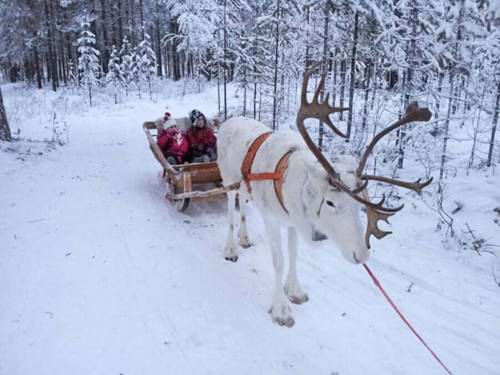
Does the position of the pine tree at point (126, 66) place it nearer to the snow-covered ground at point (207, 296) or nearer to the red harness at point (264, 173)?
the snow-covered ground at point (207, 296)

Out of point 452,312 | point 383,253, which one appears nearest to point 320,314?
point 452,312

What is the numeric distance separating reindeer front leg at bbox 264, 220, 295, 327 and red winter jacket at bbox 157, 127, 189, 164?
3956mm

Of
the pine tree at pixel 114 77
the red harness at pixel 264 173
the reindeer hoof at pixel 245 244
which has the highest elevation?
the pine tree at pixel 114 77

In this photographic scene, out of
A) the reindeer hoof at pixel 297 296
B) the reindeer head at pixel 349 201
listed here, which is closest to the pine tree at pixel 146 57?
the reindeer hoof at pixel 297 296

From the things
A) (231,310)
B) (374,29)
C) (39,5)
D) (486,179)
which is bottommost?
(231,310)

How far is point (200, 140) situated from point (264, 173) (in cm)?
424

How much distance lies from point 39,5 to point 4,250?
90.5ft

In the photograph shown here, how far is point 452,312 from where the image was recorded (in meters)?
3.86

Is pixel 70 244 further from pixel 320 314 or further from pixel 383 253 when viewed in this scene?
pixel 383 253

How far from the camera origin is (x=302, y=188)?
125 inches

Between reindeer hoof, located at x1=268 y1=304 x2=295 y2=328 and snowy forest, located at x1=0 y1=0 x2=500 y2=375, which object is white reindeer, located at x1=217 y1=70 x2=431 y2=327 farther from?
snowy forest, located at x1=0 y1=0 x2=500 y2=375

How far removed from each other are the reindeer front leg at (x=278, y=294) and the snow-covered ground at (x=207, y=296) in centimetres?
9

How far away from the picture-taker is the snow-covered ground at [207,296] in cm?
330

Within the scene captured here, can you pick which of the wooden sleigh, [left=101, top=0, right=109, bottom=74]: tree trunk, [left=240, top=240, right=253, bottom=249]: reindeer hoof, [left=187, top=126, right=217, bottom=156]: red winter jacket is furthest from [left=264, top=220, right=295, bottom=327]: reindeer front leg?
[left=101, top=0, right=109, bottom=74]: tree trunk
